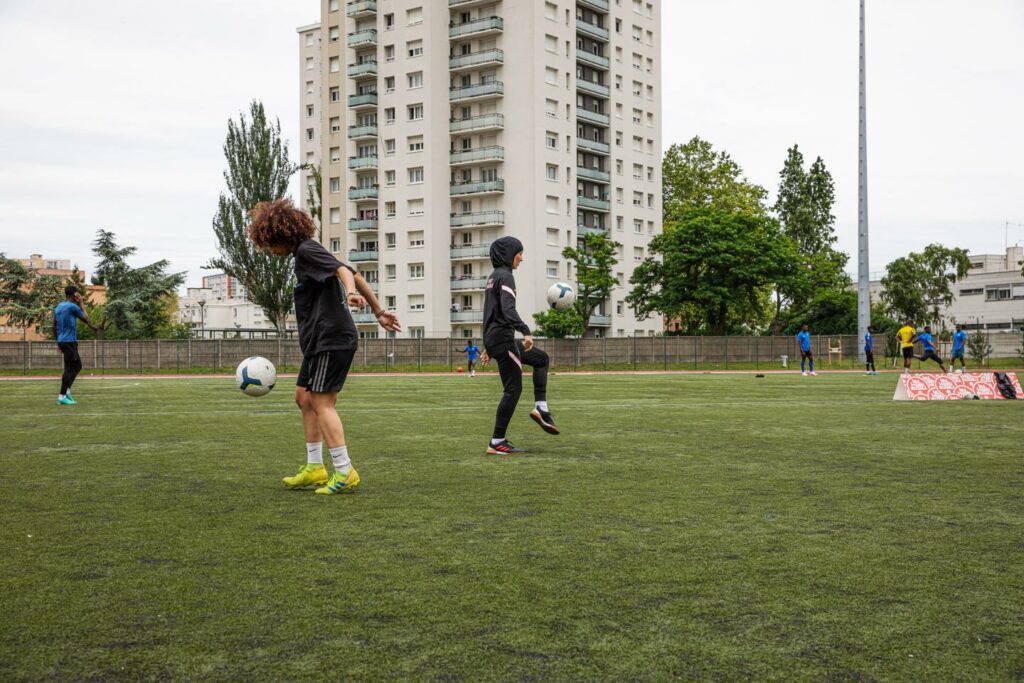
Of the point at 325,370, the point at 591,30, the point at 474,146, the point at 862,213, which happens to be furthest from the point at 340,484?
the point at 591,30

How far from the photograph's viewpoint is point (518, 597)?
13.1 ft

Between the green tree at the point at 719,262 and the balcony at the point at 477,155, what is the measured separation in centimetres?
1468

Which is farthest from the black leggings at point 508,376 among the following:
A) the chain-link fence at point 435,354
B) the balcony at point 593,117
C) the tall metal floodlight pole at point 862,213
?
the balcony at point 593,117

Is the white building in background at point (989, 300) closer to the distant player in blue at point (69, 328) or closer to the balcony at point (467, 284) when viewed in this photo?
the balcony at point (467, 284)

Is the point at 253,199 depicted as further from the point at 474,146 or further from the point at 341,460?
the point at 341,460

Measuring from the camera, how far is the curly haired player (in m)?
6.86

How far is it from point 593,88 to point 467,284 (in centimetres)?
1967

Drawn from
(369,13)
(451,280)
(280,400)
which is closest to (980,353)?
(280,400)

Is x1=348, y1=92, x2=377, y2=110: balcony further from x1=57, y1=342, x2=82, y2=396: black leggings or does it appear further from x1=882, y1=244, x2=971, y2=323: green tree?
x1=57, y1=342, x2=82, y2=396: black leggings

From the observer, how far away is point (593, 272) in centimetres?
7056

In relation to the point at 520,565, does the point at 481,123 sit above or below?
above

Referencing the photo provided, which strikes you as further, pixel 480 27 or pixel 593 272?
pixel 480 27

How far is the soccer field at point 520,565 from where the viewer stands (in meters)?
3.26

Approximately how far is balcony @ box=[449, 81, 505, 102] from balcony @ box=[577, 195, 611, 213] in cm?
1083
